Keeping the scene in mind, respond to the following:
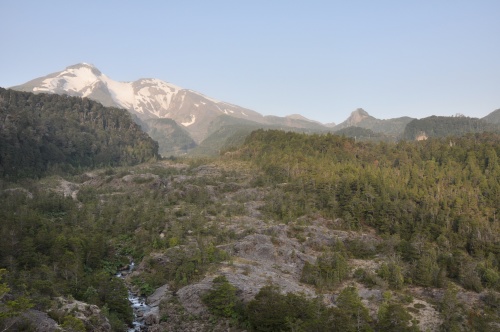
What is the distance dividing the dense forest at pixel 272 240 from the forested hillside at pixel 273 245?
32cm

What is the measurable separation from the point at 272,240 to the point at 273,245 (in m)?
1.71

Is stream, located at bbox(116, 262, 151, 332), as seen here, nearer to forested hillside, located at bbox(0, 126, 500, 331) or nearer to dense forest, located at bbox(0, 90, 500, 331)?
forested hillside, located at bbox(0, 126, 500, 331)

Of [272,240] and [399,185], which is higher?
[399,185]

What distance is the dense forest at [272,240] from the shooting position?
164 ft

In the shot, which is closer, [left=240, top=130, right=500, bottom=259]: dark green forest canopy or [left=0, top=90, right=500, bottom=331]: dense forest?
[left=0, top=90, right=500, bottom=331]: dense forest

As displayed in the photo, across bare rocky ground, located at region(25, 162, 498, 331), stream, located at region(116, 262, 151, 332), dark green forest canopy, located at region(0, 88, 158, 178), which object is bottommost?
stream, located at region(116, 262, 151, 332)

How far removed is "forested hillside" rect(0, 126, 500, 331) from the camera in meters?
49.5

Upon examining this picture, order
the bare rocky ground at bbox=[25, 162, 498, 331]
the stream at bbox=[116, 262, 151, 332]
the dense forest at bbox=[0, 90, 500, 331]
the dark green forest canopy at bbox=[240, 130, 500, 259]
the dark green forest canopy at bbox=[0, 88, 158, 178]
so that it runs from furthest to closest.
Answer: the dark green forest canopy at bbox=[0, 88, 158, 178]
the dark green forest canopy at bbox=[240, 130, 500, 259]
the bare rocky ground at bbox=[25, 162, 498, 331]
the stream at bbox=[116, 262, 151, 332]
the dense forest at bbox=[0, 90, 500, 331]

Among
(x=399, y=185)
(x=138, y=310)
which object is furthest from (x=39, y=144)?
(x=399, y=185)

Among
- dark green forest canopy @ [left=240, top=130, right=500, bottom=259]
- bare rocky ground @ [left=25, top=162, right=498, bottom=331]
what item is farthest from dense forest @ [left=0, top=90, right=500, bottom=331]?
dark green forest canopy @ [left=240, top=130, right=500, bottom=259]

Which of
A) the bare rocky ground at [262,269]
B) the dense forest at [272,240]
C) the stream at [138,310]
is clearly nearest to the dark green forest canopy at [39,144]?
the dense forest at [272,240]

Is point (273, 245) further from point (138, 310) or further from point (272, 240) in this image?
point (138, 310)

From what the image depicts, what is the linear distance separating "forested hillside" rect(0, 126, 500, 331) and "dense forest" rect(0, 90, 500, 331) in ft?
1.05

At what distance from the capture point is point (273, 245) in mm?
76250
